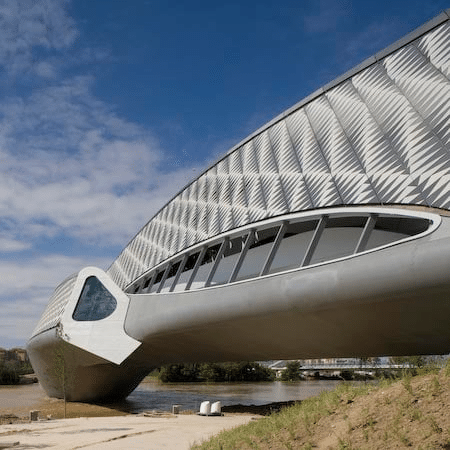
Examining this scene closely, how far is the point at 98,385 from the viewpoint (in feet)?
118

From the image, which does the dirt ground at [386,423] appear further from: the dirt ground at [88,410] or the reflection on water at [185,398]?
the dirt ground at [88,410]

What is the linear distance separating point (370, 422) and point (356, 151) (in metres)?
14.3

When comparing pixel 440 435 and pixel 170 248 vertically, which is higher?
pixel 170 248

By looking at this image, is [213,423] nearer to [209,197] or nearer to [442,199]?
[442,199]

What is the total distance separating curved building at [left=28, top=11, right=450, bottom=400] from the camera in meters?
16.3

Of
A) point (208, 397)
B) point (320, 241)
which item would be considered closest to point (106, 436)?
point (320, 241)

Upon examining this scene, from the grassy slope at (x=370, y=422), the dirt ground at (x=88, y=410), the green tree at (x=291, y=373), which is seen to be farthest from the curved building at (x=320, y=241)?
the green tree at (x=291, y=373)

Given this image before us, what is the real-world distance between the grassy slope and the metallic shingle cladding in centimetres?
892

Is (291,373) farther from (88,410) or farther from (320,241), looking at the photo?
(320,241)

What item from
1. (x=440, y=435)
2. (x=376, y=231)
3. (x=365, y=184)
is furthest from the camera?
(x=376, y=231)

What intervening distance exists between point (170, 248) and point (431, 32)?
62.4ft

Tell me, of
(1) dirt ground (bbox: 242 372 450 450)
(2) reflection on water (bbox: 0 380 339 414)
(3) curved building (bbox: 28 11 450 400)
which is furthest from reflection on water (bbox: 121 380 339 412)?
(1) dirt ground (bbox: 242 372 450 450)

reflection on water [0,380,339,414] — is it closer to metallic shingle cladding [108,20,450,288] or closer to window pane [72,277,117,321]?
window pane [72,277,117,321]

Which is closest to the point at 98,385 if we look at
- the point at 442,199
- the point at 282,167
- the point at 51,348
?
the point at 51,348
